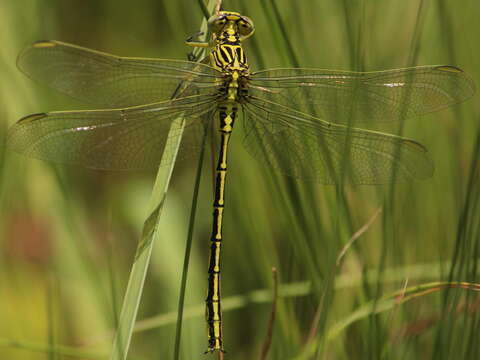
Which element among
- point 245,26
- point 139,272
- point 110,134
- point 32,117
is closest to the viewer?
point 139,272

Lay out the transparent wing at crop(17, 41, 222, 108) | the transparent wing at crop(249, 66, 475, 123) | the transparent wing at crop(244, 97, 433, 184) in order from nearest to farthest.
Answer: the transparent wing at crop(17, 41, 222, 108) < the transparent wing at crop(249, 66, 475, 123) < the transparent wing at crop(244, 97, 433, 184)

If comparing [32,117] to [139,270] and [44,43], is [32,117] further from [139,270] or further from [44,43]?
[139,270]

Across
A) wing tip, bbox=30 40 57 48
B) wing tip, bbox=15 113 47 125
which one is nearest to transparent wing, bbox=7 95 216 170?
wing tip, bbox=15 113 47 125

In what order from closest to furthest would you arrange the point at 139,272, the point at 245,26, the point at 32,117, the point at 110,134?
the point at 139,272
the point at 32,117
the point at 110,134
the point at 245,26

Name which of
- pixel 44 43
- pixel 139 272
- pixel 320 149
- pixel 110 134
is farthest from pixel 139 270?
pixel 320 149

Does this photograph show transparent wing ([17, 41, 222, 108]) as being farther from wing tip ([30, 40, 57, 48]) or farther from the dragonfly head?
the dragonfly head

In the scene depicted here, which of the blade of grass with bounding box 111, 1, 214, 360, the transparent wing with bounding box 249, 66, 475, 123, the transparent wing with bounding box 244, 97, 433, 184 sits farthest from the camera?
the transparent wing with bounding box 244, 97, 433, 184
